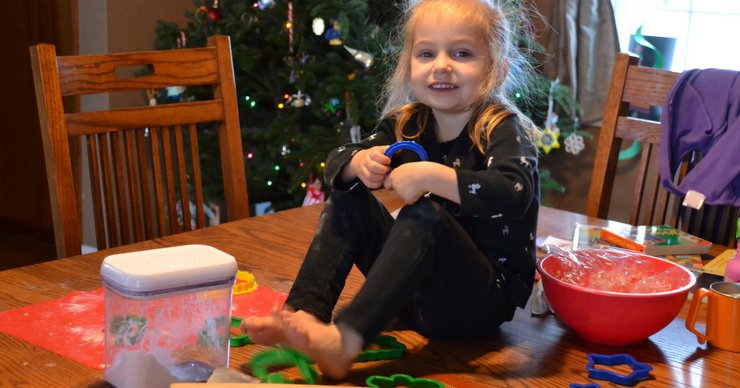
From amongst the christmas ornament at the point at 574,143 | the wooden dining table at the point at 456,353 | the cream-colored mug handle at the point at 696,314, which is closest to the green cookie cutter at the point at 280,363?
the wooden dining table at the point at 456,353

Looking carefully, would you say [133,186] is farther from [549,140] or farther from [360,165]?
[549,140]

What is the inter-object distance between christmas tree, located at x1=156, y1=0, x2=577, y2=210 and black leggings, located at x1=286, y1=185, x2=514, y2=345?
1612 millimetres

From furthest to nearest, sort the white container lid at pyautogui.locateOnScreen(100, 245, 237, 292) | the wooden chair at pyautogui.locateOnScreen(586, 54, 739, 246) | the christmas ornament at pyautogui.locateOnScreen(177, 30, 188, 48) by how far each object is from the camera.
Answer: the christmas ornament at pyautogui.locateOnScreen(177, 30, 188, 48) → the wooden chair at pyautogui.locateOnScreen(586, 54, 739, 246) → the white container lid at pyautogui.locateOnScreen(100, 245, 237, 292)

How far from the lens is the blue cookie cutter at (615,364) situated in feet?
3.17

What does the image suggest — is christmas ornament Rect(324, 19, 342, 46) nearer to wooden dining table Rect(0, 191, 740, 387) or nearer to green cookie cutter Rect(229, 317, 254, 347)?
wooden dining table Rect(0, 191, 740, 387)

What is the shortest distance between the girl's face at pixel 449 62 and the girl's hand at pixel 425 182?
18cm

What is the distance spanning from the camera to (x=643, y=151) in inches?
69.9

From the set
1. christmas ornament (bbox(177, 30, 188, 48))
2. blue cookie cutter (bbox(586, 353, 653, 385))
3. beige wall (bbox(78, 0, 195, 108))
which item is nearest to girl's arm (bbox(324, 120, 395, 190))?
blue cookie cutter (bbox(586, 353, 653, 385))

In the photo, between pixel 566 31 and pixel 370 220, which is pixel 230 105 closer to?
pixel 370 220

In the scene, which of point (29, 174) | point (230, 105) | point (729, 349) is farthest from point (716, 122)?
point (29, 174)

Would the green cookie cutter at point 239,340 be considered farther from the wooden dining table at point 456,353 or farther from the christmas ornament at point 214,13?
the christmas ornament at point 214,13

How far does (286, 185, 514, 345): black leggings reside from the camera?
0.99m

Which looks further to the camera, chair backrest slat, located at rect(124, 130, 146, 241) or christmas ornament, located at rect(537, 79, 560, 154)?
christmas ornament, located at rect(537, 79, 560, 154)

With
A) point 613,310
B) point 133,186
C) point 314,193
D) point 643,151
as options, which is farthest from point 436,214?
point 314,193
